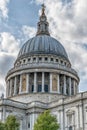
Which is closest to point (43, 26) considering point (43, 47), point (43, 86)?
point (43, 47)

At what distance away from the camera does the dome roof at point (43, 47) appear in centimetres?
10194

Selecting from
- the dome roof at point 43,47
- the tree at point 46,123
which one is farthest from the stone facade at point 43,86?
the tree at point 46,123

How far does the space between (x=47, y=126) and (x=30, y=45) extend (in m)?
51.2

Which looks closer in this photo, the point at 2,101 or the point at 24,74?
the point at 2,101

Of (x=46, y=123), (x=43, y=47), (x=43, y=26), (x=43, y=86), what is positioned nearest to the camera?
(x=46, y=123)

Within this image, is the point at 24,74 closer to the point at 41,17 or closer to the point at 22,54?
the point at 22,54

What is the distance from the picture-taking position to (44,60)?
99.7 metres

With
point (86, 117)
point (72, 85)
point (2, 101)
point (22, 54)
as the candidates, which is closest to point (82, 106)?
point (86, 117)

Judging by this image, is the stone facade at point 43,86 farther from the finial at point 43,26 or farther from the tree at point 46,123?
the tree at point 46,123

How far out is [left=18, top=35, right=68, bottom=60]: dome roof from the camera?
334ft

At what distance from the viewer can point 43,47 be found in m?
102

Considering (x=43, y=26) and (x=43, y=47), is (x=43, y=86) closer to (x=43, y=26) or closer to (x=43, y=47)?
(x=43, y=47)

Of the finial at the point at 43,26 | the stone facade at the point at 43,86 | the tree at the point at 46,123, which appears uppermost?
the finial at the point at 43,26

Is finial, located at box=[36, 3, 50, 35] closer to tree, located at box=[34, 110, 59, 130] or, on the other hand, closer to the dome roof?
the dome roof
